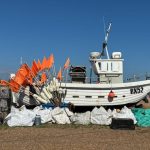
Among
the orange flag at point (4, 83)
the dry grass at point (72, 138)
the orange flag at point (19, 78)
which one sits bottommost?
the dry grass at point (72, 138)

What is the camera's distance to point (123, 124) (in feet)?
56.2

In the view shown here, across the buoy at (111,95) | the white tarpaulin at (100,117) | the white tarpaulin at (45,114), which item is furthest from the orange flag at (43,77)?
the white tarpaulin at (100,117)

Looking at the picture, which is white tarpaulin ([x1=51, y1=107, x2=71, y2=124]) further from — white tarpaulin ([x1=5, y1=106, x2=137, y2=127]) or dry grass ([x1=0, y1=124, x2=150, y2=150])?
dry grass ([x1=0, y1=124, x2=150, y2=150])

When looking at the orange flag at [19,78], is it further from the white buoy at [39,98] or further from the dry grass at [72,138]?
the dry grass at [72,138]

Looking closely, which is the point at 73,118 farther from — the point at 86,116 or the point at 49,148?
the point at 49,148

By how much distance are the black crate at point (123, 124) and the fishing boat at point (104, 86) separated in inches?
Answer: 251

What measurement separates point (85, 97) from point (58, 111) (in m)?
4.87

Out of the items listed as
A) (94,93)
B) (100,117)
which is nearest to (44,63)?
(94,93)

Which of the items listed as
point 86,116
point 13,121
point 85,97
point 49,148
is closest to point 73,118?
point 86,116

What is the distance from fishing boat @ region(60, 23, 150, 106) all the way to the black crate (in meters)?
6.37

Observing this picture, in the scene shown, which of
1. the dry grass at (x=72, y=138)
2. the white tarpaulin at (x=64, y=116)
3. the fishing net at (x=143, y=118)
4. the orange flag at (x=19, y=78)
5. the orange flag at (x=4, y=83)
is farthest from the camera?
the orange flag at (x=19, y=78)

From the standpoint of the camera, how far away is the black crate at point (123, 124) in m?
17.0

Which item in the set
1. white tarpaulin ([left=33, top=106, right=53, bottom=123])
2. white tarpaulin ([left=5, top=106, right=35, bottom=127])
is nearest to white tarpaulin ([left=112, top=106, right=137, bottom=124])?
white tarpaulin ([left=33, top=106, right=53, bottom=123])

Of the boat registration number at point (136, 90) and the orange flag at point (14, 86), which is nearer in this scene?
the orange flag at point (14, 86)
